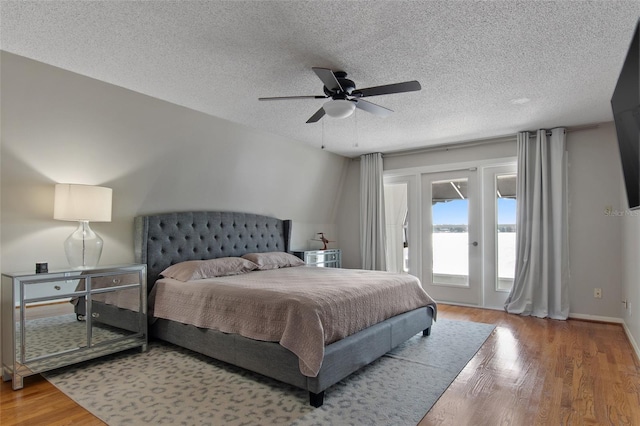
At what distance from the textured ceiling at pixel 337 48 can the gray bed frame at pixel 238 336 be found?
1429 millimetres

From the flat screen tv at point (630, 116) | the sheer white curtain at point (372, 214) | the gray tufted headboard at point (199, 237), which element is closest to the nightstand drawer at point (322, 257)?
the gray tufted headboard at point (199, 237)

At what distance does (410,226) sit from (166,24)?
470 cm

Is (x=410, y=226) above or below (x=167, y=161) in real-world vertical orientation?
below

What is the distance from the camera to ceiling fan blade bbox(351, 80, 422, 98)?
2.52m

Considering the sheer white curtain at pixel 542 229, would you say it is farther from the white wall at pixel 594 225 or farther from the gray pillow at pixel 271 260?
the gray pillow at pixel 271 260

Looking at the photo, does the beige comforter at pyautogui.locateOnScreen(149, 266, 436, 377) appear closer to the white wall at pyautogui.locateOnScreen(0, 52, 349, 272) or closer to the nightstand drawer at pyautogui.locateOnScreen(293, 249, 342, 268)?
the white wall at pyautogui.locateOnScreen(0, 52, 349, 272)

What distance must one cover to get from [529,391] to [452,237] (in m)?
3.19

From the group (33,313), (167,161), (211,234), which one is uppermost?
(167,161)

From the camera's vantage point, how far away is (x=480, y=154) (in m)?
5.34

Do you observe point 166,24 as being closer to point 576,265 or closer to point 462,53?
point 462,53

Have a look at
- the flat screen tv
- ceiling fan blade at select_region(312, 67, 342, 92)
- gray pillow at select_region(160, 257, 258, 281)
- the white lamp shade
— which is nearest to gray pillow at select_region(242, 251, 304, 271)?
gray pillow at select_region(160, 257, 258, 281)

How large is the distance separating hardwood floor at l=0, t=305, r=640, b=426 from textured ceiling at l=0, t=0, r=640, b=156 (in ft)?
8.06

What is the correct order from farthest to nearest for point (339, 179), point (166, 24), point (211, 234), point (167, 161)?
point (339, 179), point (211, 234), point (167, 161), point (166, 24)

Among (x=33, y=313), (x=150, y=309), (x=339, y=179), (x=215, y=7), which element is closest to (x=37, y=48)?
(x=215, y=7)
